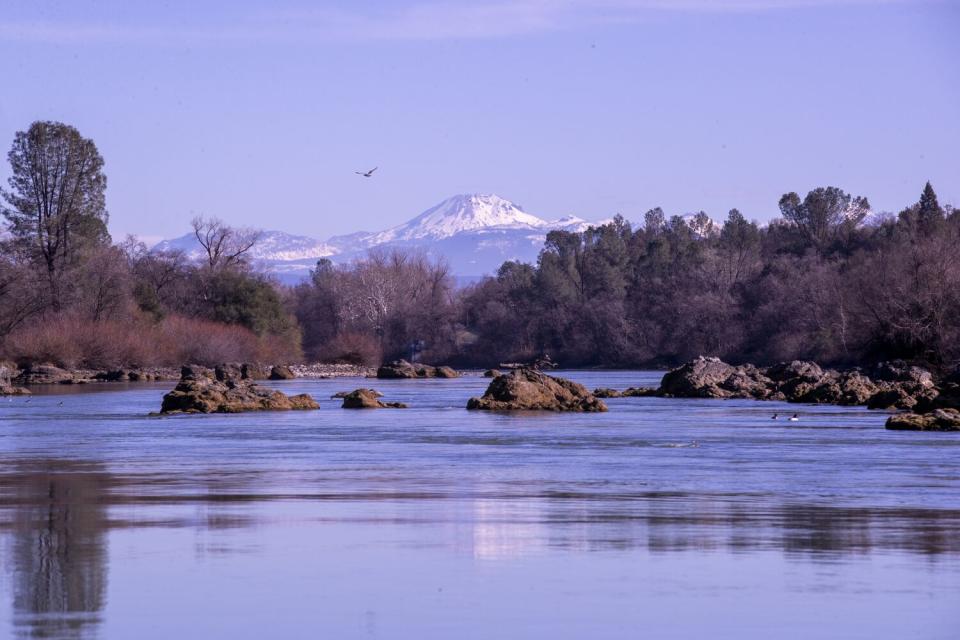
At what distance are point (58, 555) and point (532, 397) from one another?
35.3m

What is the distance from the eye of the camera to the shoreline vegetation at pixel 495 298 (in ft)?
259

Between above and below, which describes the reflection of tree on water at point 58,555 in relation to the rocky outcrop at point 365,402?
below

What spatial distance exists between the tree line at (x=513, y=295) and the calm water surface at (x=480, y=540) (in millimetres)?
46209

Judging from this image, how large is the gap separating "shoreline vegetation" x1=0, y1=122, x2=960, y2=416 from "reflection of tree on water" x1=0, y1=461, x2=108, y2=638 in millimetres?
45379

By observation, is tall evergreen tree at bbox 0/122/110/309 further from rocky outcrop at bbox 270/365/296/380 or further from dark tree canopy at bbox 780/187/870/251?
dark tree canopy at bbox 780/187/870/251

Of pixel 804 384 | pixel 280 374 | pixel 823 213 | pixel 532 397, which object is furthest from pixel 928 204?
pixel 532 397

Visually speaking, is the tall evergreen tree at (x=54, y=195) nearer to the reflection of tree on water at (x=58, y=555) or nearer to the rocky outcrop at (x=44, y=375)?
the rocky outcrop at (x=44, y=375)

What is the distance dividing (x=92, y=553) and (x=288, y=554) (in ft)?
5.95

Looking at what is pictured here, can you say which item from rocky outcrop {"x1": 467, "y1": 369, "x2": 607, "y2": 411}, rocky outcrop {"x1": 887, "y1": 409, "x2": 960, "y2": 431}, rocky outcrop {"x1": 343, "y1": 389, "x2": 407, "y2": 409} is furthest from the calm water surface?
rocky outcrop {"x1": 343, "y1": 389, "x2": 407, "y2": 409}

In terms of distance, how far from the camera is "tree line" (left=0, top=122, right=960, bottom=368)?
81006 mm

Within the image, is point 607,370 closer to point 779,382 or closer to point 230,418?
point 779,382

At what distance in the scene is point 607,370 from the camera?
427ft

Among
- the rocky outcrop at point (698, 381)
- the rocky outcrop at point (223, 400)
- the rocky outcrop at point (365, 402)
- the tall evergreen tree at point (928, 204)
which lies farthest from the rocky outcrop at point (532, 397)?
the tall evergreen tree at point (928, 204)

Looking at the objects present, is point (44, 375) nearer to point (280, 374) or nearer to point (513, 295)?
point (280, 374)
